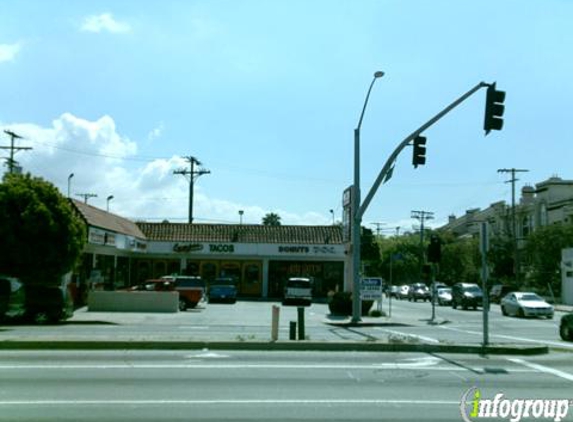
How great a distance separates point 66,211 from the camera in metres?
26.9

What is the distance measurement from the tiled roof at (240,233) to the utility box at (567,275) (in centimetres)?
1700

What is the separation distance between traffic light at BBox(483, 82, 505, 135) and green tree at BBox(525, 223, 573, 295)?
135 ft

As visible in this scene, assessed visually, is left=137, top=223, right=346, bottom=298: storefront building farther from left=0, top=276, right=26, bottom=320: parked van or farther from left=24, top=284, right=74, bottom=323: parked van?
left=0, top=276, right=26, bottom=320: parked van

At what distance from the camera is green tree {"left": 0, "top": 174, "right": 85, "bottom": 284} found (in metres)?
25.7

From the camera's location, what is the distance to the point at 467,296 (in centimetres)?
4703

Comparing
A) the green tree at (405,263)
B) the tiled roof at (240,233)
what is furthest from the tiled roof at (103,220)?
the green tree at (405,263)

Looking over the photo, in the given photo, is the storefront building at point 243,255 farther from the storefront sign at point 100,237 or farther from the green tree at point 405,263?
the green tree at point 405,263

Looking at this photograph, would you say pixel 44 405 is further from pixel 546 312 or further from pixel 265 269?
pixel 265 269

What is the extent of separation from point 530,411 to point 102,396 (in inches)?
234

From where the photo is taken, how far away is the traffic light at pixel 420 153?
21875 millimetres

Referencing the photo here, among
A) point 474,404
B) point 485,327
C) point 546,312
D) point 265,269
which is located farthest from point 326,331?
point 265,269

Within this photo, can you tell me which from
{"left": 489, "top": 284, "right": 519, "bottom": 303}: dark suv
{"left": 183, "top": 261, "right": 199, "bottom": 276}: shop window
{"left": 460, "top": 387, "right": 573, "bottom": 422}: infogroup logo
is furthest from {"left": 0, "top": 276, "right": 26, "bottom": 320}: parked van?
{"left": 489, "top": 284, "right": 519, "bottom": 303}: dark suv

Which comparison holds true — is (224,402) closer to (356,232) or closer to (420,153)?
(420,153)

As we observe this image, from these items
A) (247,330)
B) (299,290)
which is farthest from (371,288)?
(299,290)
